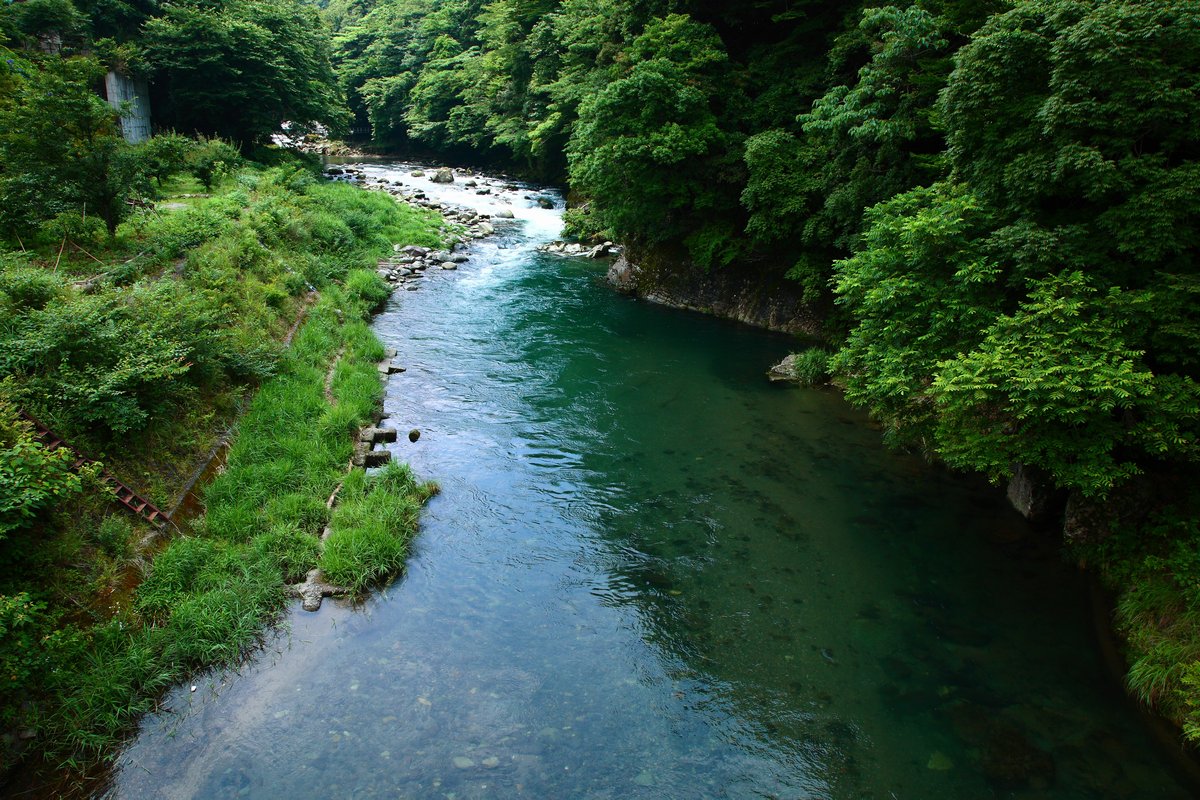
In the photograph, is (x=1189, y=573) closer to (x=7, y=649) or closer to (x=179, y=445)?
(x=7, y=649)

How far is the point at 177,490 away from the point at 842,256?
15367 millimetres

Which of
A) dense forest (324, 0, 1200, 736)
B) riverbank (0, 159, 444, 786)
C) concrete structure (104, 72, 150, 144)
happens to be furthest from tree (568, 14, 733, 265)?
concrete structure (104, 72, 150, 144)

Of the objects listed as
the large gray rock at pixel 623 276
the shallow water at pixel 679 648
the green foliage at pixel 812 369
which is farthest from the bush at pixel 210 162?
the green foliage at pixel 812 369

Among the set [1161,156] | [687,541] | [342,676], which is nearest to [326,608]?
[342,676]

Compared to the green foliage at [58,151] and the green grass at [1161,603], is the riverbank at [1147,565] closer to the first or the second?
the green grass at [1161,603]

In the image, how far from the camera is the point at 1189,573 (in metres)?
7.96

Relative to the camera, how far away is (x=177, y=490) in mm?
9602

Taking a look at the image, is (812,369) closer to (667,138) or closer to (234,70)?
(667,138)

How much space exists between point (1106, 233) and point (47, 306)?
1502cm

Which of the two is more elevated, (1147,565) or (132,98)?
(132,98)

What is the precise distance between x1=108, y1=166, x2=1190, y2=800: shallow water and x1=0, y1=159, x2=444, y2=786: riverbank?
61cm

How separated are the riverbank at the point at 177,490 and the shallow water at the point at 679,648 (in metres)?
0.61

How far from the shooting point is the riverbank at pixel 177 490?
688 centimetres

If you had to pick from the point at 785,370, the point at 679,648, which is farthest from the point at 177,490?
the point at 785,370
